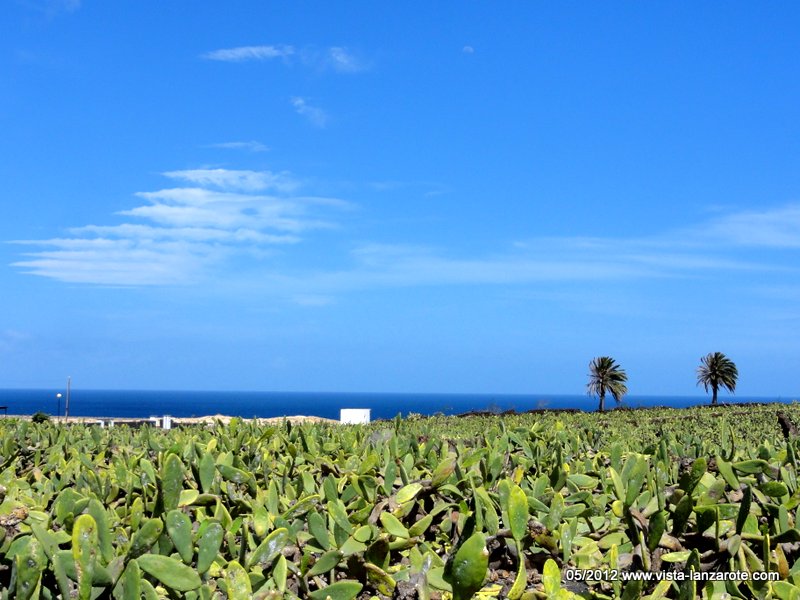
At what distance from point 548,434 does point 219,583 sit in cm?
274

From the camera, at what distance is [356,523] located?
298 cm

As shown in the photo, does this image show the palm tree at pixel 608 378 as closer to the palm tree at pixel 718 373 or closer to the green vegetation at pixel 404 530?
the palm tree at pixel 718 373

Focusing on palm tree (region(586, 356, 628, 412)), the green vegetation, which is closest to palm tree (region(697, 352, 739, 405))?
palm tree (region(586, 356, 628, 412))

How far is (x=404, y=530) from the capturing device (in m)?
2.85

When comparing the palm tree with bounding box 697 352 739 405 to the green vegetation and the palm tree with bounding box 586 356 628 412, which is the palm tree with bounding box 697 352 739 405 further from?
the green vegetation

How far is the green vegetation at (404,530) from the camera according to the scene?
8.27 feet

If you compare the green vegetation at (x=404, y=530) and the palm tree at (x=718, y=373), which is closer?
the green vegetation at (x=404, y=530)

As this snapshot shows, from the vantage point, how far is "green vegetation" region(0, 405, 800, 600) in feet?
8.27

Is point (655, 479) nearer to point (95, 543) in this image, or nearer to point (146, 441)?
point (95, 543)

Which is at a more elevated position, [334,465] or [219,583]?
[334,465]

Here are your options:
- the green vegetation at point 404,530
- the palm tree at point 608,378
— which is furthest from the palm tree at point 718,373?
the green vegetation at point 404,530

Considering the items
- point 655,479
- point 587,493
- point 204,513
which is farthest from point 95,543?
point 655,479

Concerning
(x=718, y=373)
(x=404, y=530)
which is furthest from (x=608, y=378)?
(x=404, y=530)

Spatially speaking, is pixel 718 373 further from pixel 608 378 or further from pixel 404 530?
pixel 404 530
